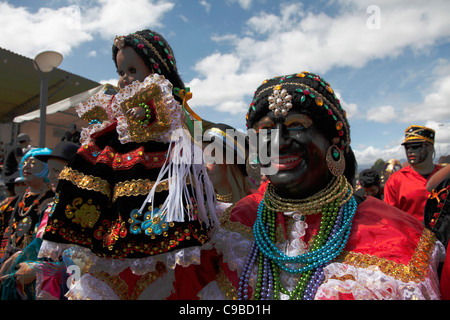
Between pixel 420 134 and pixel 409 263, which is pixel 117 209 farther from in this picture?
pixel 420 134

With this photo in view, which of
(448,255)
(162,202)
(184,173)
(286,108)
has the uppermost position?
(286,108)

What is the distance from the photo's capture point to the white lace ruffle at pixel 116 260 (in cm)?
146

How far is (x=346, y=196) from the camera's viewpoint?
1661 millimetres

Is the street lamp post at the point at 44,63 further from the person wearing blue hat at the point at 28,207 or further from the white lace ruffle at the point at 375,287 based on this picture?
the white lace ruffle at the point at 375,287

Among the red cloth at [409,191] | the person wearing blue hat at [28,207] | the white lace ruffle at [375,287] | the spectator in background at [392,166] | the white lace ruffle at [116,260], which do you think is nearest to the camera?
the white lace ruffle at [375,287]

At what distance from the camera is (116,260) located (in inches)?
61.9

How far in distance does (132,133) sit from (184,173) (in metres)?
0.37

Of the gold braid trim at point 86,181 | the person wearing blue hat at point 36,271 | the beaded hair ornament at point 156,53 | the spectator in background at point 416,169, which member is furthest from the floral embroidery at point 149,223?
the spectator in background at point 416,169

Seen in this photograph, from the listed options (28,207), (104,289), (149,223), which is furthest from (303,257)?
(28,207)

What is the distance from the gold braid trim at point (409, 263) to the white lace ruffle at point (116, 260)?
27.8 inches
